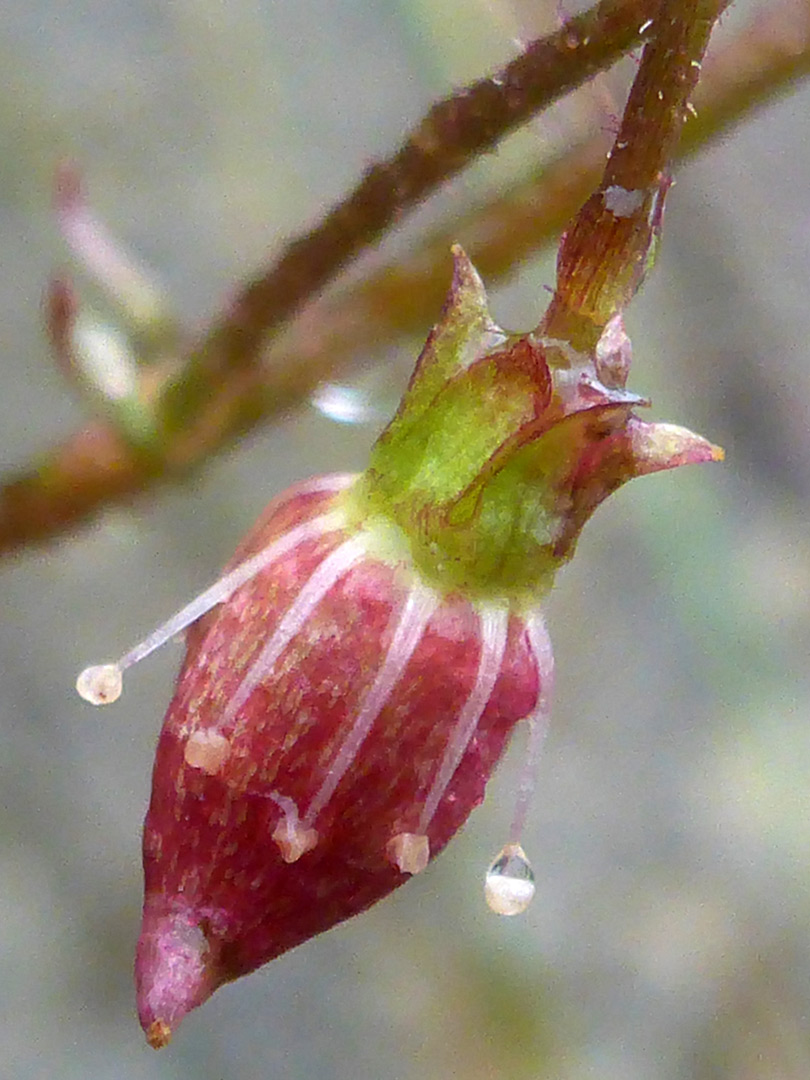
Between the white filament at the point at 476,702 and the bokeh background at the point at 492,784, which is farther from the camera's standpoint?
the bokeh background at the point at 492,784

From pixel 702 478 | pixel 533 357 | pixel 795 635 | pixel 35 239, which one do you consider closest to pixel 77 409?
pixel 35 239

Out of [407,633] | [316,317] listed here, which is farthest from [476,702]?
[316,317]

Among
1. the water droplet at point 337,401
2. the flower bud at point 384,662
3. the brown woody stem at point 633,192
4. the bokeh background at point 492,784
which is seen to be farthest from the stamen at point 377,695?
the bokeh background at point 492,784

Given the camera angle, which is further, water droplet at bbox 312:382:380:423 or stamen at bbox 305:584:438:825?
water droplet at bbox 312:382:380:423

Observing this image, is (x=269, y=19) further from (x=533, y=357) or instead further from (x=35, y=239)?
(x=533, y=357)

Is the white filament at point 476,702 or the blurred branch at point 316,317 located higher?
the blurred branch at point 316,317

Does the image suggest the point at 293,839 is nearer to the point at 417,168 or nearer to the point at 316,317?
the point at 417,168

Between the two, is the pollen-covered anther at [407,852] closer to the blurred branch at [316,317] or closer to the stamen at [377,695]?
the stamen at [377,695]

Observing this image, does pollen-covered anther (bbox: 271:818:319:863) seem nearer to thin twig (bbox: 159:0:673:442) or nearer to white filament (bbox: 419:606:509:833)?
white filament (bbox: 419:606:509:833)

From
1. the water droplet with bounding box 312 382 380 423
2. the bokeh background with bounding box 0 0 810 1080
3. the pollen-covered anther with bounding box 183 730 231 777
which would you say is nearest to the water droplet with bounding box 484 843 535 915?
the pollen-covered anther with bounding box 183 730 231 777
